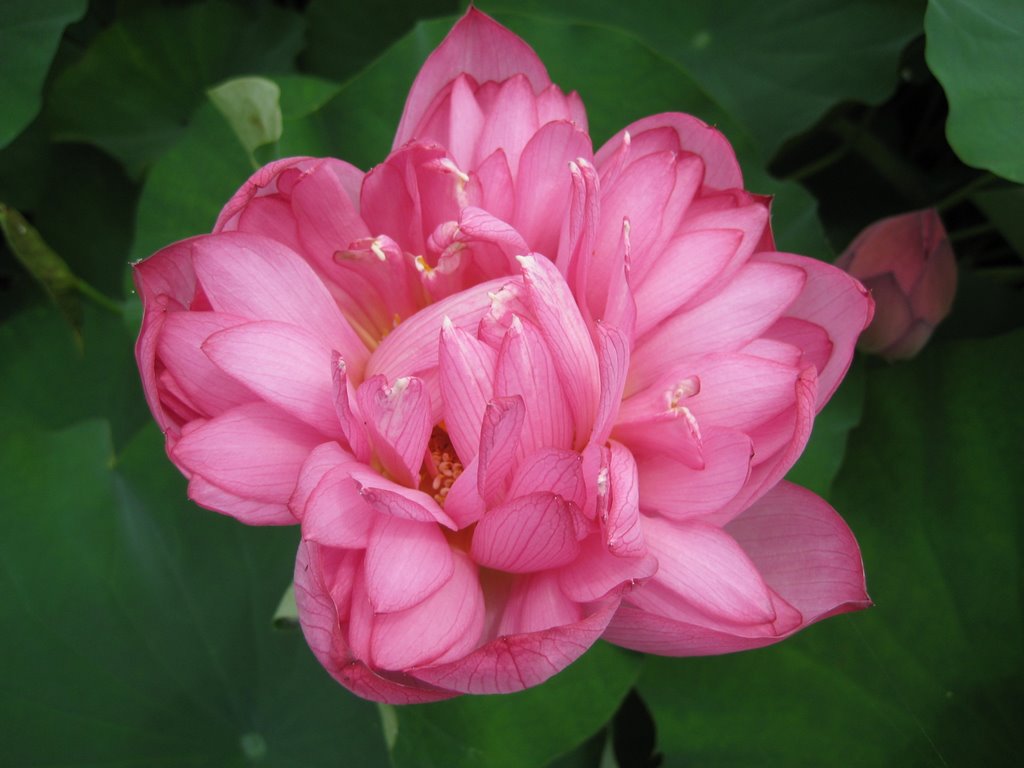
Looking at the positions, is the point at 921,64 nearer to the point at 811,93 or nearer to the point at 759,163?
the point at 811,93

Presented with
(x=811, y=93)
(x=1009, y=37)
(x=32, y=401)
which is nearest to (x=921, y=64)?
(x=811, y=93)

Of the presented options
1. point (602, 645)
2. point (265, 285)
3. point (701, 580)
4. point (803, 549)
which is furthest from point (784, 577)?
point (265, 285)

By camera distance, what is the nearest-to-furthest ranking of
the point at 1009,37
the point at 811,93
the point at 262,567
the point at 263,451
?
1. the point at 263,451
2. the point at 1009,37
3. the point at 262,567
4. the point at 811,93

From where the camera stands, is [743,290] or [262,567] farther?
[262,567]

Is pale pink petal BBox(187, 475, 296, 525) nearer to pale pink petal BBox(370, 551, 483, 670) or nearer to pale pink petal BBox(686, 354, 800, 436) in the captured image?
pale pink petal BBox(370, 551, 483, 670)

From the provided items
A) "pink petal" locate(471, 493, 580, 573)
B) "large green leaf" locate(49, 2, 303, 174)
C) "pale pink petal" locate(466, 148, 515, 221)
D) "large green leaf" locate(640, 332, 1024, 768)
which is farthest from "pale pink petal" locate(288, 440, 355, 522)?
"large green leaf" locate(49, 2, 303, 174)
